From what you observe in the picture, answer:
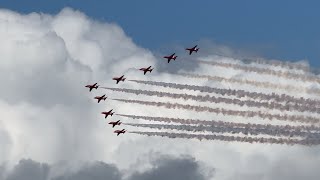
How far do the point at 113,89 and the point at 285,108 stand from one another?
41823 mm

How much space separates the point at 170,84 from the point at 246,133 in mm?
21968

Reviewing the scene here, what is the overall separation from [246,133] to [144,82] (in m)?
27.3

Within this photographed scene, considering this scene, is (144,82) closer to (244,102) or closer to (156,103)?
(156,103)

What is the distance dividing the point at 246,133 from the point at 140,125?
2560 centimetres

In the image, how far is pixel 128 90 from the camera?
19100cm

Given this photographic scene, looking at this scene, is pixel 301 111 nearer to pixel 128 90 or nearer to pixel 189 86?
pixel 189 86

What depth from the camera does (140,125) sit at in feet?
609

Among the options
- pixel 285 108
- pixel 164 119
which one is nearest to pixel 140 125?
pixel 164 119

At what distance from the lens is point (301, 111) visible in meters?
183

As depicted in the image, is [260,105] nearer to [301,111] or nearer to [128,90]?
[301,111]

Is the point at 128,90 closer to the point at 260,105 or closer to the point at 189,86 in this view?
the point at 189,86

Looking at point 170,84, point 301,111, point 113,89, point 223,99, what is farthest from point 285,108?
point 113,89

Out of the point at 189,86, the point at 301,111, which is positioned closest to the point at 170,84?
the point at 189,86

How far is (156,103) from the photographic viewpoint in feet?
629
